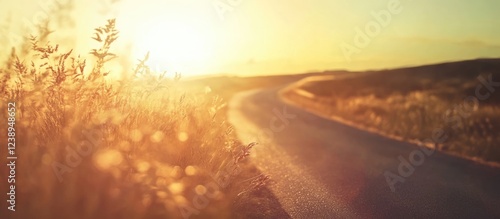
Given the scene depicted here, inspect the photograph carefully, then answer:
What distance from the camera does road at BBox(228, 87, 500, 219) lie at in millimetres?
7039

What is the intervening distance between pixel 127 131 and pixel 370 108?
19.6 meters

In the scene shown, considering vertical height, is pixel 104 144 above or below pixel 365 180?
above

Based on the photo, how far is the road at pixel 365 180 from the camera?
704cm

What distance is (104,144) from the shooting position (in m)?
5.36

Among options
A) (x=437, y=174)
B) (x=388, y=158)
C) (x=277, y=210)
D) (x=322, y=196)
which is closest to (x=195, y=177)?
(x=277, y=210)

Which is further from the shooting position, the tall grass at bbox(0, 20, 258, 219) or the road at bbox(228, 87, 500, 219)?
the road at bbox(228, 87, 500, 219)

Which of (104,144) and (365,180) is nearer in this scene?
(104,144)

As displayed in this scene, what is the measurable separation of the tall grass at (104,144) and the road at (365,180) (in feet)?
5.00

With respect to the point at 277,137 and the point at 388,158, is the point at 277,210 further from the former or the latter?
the point at 277,137

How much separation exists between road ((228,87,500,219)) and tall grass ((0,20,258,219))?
5.00 ft

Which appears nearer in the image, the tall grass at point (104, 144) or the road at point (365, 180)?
the tall grass at point (104, 144)

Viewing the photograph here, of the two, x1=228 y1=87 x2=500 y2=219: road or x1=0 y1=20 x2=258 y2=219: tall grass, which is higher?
x1=0 y1=20 x2=258 y2=219: tall grass

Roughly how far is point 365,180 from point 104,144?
5.09 m

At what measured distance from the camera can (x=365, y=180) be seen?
8992 millimetres
